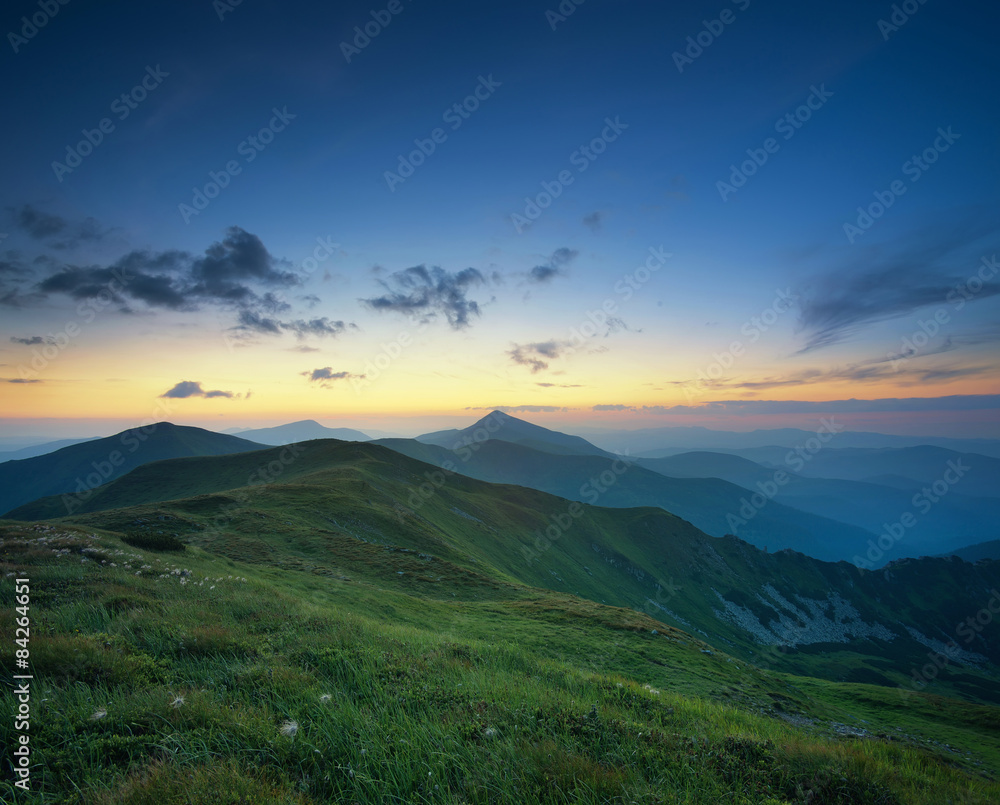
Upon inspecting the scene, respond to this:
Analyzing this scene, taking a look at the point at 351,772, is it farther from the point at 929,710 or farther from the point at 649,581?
the point at 649,581

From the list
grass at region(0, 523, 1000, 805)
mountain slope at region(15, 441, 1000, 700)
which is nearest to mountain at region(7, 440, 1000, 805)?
grass at region(0, 523, 1000, 805)

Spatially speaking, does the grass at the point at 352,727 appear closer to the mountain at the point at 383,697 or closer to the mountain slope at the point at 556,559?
the mountain at the point at 383,697

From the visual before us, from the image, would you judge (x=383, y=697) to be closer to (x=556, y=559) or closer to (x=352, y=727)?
(x=352, y=727)

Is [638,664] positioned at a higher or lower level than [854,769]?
lower

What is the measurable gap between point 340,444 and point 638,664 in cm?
10962

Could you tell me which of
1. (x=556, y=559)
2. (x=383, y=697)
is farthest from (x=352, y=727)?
(x=556, y=559)

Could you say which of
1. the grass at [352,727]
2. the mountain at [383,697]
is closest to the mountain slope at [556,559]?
the mountain at [383,697]

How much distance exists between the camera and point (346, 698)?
6.29 m

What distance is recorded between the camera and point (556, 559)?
9350 cm

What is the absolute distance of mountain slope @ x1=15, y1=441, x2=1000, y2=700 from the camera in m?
35.5

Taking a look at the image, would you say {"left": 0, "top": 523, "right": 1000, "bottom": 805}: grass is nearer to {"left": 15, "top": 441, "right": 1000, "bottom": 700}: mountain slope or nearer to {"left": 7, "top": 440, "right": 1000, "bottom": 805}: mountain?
{"left": 7, "top": 440, "right": 1000, "bottom": 805}: mountain

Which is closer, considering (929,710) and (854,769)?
(854,769)

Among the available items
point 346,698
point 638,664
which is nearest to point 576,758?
point 346,698

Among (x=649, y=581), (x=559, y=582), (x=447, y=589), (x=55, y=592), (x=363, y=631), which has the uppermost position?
(x=55, y=592)
